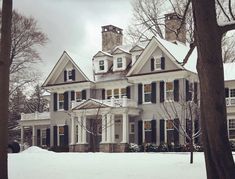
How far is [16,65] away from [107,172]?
108 ft

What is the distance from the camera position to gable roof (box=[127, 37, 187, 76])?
3581cm

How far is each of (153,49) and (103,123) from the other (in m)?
7.02

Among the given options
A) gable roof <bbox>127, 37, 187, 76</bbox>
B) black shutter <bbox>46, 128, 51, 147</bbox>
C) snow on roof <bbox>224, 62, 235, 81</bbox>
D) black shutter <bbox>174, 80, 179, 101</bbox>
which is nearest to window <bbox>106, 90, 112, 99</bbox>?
gable roof <bbox>127, 37, 187, 76</bbox>

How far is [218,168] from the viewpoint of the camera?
8.29 meters

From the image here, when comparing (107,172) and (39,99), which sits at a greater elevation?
(39,99)

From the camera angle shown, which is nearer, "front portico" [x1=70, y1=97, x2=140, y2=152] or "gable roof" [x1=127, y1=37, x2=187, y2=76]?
"gable roof" [x1=127, y1=37, x2=187, y2=76]

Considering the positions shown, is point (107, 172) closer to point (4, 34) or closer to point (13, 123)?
point (4, 34)

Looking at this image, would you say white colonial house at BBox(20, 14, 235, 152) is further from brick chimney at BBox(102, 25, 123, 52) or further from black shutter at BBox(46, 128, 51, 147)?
brick chimney at BBox(102, 25, 123, 52)

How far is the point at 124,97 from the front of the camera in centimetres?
3653

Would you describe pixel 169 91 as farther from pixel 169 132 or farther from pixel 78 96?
pixel 78 96

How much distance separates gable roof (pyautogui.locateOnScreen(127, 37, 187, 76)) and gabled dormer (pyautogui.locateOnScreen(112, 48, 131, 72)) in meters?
2.62

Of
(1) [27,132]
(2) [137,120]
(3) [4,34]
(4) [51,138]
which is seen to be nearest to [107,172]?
(3) [4,34]

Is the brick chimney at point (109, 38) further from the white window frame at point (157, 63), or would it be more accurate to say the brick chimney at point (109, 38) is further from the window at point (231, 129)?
the window at point (231, 129)

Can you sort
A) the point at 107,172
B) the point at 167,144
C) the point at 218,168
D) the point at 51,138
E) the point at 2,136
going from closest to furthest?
1. the point at 218,168
2. the point at 2,136
3. the point at 107,172
4. the point at 167,144
5. the point at 51,138
